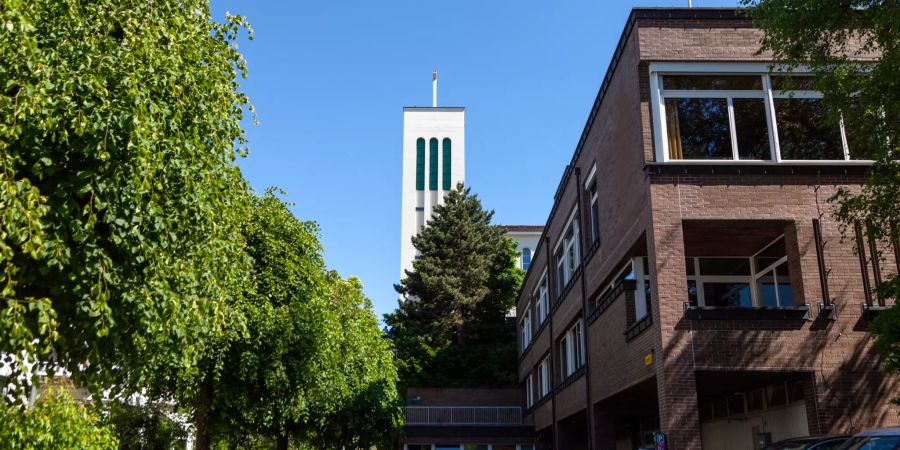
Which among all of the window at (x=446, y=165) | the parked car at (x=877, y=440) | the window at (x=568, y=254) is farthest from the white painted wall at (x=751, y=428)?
the window at (x=446, y=165)

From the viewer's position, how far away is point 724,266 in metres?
19.3

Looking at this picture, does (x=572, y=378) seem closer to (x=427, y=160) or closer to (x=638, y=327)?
(x=638, y=327)

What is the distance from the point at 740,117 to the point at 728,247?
325 centimetres

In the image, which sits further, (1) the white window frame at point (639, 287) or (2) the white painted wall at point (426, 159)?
(2) the white painted wall at point (426, 159)

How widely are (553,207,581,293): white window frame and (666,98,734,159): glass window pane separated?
330 inches

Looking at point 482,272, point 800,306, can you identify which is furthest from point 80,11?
point 482,272

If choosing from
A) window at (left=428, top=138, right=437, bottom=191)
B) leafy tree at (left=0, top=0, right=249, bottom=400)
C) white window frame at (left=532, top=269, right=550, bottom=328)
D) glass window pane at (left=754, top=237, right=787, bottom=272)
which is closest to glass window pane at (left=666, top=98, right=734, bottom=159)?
glass window pane at (left=754, top=237, right=787, bottom=272)

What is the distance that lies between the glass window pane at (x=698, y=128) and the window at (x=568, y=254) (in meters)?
8.57

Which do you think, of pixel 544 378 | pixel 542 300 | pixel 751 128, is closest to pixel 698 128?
pixel 751 128

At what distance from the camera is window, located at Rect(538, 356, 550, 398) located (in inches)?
1321

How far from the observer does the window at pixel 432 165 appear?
2650 inches

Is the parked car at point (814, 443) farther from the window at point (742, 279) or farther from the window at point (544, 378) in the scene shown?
the window at point (544, 378)

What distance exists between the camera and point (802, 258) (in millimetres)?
15430

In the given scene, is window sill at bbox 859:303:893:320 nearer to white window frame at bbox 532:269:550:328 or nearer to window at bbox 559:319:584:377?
window at bbox 559:319:584:377
